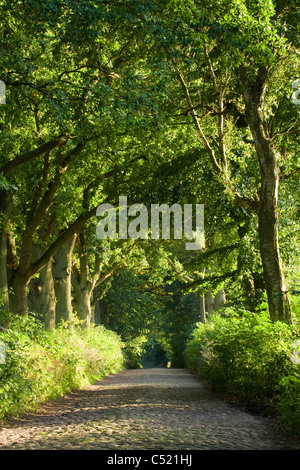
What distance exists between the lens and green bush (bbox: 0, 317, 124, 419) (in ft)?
29.4

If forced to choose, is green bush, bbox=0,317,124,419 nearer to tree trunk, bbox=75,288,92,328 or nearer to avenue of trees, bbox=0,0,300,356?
avenue of trees, bbox=0,0,300,356

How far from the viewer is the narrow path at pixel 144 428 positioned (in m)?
6.24

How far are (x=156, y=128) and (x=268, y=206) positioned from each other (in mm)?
3691

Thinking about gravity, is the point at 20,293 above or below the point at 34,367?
above

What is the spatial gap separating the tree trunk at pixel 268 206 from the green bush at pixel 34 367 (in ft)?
16.5

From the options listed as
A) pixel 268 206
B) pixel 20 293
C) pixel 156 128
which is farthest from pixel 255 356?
pixel 20 293

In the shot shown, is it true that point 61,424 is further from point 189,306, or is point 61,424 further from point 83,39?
point 189,306

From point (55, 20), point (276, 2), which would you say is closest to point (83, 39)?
point (55, 20)

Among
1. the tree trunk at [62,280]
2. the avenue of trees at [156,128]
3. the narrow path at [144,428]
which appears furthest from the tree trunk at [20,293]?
the tree trunk at [62,280]

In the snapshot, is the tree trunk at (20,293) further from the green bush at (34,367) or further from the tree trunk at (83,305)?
the tree trunk at (83,305)

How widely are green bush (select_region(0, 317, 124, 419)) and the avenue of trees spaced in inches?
33.0

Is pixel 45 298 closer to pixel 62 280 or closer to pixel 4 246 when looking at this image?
pixel 62 280

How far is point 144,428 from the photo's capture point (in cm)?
736

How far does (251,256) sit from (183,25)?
7.02 meters
